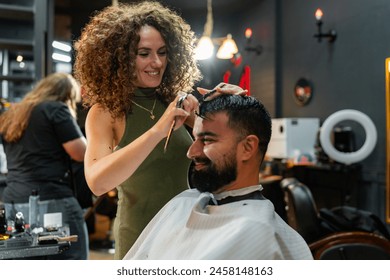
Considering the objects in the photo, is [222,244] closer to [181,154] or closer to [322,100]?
[181,154]

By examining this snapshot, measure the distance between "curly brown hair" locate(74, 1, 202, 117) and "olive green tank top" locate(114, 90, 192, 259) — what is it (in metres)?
0.05

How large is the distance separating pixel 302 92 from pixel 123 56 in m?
0.89

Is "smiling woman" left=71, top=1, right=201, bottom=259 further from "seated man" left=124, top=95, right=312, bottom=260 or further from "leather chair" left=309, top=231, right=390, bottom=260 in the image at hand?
"leather chair" left=309, top=231, right=390, bottom=260

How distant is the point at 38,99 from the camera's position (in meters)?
2.06

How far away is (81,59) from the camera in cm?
147

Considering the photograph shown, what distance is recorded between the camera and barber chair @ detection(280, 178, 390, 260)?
221 cm

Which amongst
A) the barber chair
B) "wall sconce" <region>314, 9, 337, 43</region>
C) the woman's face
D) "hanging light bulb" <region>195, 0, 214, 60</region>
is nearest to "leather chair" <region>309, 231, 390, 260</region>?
the barber chair

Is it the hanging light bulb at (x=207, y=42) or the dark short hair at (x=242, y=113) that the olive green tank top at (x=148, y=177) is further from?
the hanging light bulb at (x=207, y=42)

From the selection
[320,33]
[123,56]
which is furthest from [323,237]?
[123,56]

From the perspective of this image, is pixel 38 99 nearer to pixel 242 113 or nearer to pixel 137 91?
pixel 137 91

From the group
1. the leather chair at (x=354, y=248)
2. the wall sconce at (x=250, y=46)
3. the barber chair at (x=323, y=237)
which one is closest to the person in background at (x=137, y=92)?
the wall sconce at (x=250, y=46)
